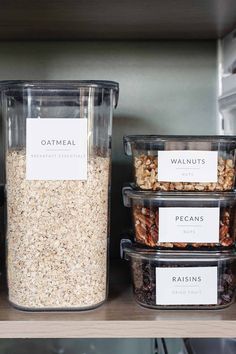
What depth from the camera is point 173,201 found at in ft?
2.07

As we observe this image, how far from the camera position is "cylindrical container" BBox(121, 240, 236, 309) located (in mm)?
624

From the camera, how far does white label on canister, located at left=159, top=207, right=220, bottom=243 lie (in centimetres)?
63

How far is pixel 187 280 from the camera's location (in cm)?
62

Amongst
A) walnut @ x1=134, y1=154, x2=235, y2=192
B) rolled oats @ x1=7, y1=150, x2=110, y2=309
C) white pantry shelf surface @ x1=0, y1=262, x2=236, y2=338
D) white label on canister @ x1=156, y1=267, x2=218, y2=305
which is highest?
walnut @ x1=134, y1=154, x2=235, y2=192

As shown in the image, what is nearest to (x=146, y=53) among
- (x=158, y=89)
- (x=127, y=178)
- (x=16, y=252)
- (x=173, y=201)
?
(x=158, y=89)

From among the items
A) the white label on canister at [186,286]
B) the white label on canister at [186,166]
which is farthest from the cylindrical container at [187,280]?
the white label on canister at [186,166]

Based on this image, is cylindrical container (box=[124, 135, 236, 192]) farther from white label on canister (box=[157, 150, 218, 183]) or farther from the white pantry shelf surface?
the white pantry shelf surface

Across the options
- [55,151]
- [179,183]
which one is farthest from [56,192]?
[179,183]

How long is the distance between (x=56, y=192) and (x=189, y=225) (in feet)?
0.64

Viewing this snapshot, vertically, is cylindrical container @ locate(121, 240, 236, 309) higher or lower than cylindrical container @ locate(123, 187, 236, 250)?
lower

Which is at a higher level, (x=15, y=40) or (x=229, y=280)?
(x=15, y=40)

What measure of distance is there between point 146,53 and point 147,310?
53cm

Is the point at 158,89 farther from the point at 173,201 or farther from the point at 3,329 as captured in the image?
the point at 3,329

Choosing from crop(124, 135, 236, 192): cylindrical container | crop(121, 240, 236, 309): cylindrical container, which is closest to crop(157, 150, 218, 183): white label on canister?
crop(124, 135, 236, 192): cylindrical container
